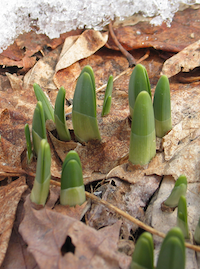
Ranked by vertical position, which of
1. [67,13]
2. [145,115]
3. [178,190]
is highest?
[67,13]

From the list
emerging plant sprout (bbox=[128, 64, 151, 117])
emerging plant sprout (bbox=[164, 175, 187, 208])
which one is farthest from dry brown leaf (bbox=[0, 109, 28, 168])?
emerging plant sprout (bbox=[164, 175, 187, 208])

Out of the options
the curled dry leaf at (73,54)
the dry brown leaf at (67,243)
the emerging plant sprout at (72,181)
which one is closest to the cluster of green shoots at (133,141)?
the emerging plant sprout at (72,181)

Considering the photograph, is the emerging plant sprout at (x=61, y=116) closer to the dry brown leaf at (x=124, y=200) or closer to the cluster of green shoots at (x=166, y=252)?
the dry brown leaf at (x=124, y=200)

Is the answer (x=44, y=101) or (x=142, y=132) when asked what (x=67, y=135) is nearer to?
(x=44, y=101)

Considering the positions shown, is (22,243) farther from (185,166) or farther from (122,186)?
(185,166)

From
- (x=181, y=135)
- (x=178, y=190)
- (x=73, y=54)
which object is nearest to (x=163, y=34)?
(x=73, y=54)

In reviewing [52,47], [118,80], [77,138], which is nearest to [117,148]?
[77,138]
